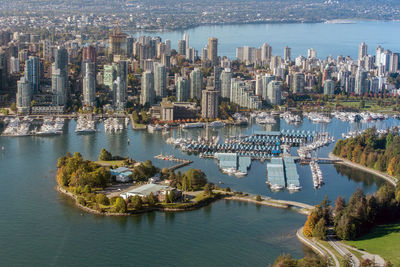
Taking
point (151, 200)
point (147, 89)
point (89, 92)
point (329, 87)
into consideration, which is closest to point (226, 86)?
point (147, 89)

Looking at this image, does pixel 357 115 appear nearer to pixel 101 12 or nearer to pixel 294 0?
pixel 101 12

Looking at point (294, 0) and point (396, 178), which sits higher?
point (294, 0)

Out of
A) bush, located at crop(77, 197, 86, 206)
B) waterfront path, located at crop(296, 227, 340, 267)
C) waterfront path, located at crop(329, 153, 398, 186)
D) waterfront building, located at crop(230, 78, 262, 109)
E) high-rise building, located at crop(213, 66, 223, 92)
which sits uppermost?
high-rise building, located at crop(213, 66, 223, 92)

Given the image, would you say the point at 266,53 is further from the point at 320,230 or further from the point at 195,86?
the point at 320,230

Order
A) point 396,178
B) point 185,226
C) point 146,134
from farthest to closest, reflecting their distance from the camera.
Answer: point 146,134 → point 396,178 → point 185,226

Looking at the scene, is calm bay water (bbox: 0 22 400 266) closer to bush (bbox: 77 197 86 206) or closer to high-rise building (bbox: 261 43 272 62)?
bush (bbox: 77 197 86 206)

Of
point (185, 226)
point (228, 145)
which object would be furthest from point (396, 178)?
point (185, 226)

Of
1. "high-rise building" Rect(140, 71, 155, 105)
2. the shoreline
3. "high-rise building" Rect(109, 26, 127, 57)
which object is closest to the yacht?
"high-rise building" Rect(140, 71, 155, 105)
